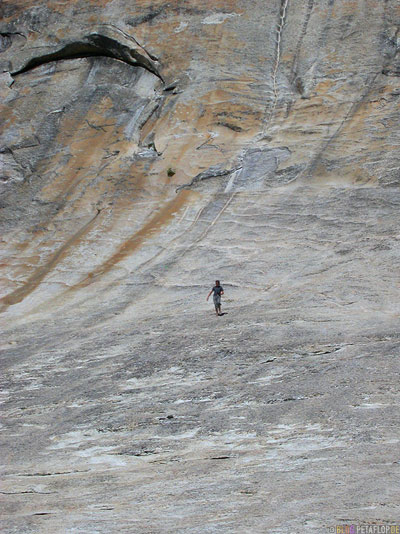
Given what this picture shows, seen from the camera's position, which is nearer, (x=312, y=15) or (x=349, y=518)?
(x=349, y=518)

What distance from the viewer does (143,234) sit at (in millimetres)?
22312

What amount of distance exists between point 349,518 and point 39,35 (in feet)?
87.5

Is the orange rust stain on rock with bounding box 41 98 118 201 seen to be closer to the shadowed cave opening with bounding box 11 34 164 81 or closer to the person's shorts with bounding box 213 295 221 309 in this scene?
the shadowed cave opening with bounding box 11 34 164 81

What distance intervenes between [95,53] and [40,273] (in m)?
11.3

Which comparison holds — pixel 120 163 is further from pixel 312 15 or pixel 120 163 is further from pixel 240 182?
pixel 312 15

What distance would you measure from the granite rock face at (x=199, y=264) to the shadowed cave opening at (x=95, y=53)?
0.09 meters

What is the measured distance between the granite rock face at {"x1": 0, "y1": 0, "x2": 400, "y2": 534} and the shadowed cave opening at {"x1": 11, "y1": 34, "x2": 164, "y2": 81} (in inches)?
3.4

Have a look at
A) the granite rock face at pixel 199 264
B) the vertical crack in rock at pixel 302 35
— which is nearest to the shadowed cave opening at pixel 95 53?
the granite rock face at pixel 199 264

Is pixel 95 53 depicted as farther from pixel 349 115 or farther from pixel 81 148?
pixel 349 115

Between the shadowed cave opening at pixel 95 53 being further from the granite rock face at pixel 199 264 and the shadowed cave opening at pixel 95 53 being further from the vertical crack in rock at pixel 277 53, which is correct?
the vertical crack in rock at pixel 277 53

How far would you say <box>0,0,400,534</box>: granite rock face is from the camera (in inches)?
357

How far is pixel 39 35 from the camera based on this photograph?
98.5 ft

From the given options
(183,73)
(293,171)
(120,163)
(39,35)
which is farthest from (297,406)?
(39,35)

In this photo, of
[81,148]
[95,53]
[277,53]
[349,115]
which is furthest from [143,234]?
[95,53]
